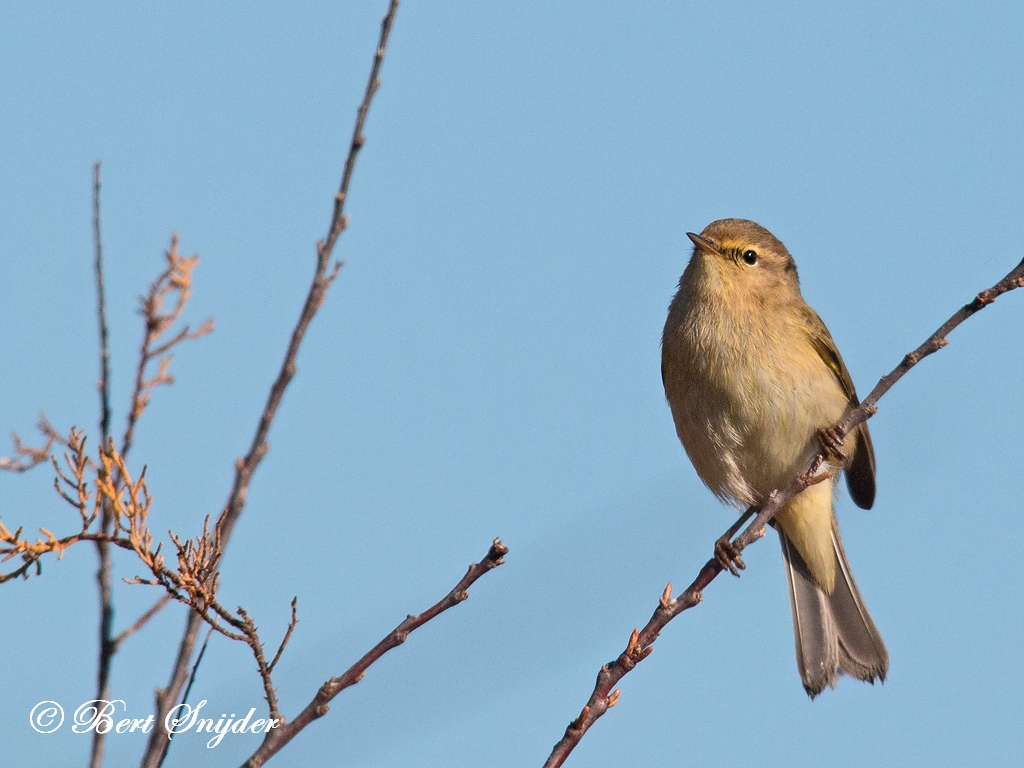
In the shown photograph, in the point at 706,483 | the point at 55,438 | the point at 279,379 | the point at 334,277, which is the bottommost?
the point at 279,379

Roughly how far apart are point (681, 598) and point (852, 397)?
2.98m

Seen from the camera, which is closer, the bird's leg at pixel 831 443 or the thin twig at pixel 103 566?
the thin twig at pixel 103 566

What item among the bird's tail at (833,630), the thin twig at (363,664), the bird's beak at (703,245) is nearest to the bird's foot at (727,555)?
the bird's tail at (833,630)

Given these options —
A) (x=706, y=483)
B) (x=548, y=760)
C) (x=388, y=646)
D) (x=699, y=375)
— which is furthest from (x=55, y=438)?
(x=706, y=483)

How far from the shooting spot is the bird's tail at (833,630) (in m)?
5.31

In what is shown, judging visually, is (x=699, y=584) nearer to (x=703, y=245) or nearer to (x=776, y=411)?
(x=776, y=411)

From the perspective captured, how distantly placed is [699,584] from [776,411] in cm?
210

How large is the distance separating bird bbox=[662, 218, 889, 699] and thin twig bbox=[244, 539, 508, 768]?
2.55m

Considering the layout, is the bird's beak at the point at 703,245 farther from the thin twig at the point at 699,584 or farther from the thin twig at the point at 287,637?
the thin twig at the point at 287,637

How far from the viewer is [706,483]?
17.7 feet

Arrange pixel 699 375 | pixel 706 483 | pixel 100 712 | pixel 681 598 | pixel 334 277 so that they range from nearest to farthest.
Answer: pixel 100 712, pixel 334 277, pixel 681 598, pixel 699 375, pixel 706 483

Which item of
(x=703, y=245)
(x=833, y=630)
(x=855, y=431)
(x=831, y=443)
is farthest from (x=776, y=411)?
(x=833, y=630)

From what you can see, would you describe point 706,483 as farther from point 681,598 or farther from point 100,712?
point 100,712

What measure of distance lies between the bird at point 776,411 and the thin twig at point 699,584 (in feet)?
4.12
